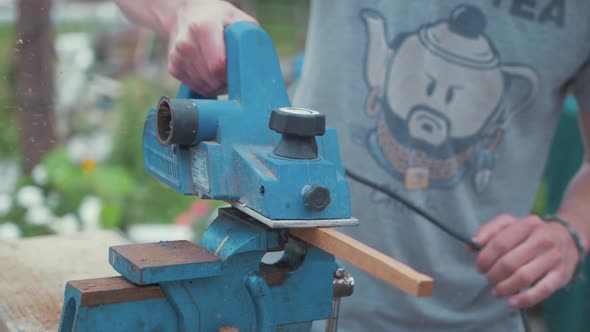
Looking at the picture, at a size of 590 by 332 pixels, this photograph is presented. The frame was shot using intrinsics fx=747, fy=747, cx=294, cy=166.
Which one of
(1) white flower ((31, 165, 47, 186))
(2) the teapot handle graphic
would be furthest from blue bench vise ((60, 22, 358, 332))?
(1) white flower ((31, 165, 47, 186))

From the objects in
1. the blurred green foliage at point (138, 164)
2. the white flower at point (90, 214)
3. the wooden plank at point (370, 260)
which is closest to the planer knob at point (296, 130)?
the wooden plank at point (370, 260)

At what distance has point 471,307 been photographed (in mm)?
1738

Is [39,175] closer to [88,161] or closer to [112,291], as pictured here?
[88,161]

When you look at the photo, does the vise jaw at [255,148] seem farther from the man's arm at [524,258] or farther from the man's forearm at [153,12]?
the man's arm at [524,258]

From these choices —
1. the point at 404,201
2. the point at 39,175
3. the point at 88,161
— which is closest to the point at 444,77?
the point at 404,201

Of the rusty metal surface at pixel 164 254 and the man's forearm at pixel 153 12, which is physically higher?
the man's forearm at pixel 153 12

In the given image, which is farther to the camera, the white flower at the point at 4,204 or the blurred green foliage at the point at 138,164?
the blurred green foliage at the point at 138,164

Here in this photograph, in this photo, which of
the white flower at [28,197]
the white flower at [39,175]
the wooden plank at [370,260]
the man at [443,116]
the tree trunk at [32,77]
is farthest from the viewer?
the white flower at [39,175]

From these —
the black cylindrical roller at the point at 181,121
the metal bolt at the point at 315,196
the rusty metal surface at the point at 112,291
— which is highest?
the black cylindrical roller at the point at 181,121

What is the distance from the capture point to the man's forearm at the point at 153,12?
1251 millimetres

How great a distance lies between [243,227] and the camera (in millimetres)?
1035

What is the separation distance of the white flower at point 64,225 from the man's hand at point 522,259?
5.00 feet

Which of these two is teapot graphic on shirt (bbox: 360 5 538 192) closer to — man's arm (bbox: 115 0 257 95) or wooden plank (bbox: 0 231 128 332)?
man's arm (bbox: 115 0 257 95)

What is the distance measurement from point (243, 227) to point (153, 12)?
1.53 ft
